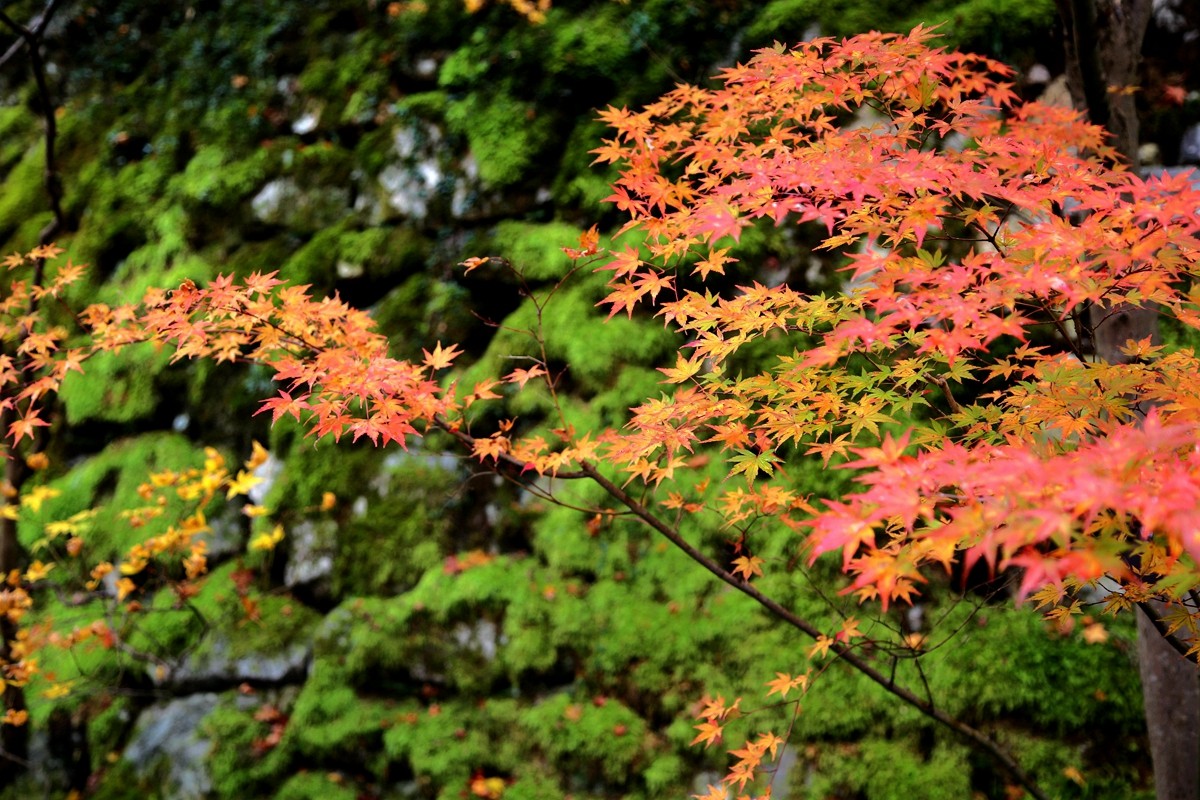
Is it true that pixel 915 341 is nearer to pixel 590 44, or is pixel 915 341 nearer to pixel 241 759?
pixel 241 759

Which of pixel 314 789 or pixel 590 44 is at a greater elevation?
pixel 590 44

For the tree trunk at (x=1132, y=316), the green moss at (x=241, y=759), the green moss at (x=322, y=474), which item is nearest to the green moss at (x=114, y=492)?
the green moss at (x=322, y=474)

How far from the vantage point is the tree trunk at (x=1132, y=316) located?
2.98 m

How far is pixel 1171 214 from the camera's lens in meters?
1.67

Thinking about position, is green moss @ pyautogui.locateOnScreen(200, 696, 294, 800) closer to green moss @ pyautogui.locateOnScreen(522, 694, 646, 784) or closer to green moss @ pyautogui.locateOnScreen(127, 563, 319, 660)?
green moss @ pyautogui.locateOnScreen(127, 563, 319, 660)

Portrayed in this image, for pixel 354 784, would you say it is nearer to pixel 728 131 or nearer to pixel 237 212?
pixel 728 131

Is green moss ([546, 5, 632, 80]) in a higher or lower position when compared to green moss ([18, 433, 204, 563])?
higher

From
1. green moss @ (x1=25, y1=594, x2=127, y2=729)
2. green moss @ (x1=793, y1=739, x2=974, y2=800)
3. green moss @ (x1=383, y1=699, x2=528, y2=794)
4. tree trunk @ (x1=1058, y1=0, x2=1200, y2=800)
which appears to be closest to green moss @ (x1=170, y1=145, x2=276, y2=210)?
green moss @ (x1=25, y1=594, x2=127, y2=729)

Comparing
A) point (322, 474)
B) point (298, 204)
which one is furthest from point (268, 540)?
point (298, 204)

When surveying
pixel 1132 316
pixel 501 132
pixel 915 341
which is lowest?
Answer: pixel 1132 316

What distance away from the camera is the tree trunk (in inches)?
117

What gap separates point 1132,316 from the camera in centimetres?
329

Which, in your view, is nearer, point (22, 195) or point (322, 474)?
point (322, 474)

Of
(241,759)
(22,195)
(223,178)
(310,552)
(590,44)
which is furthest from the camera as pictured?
(22,195)
